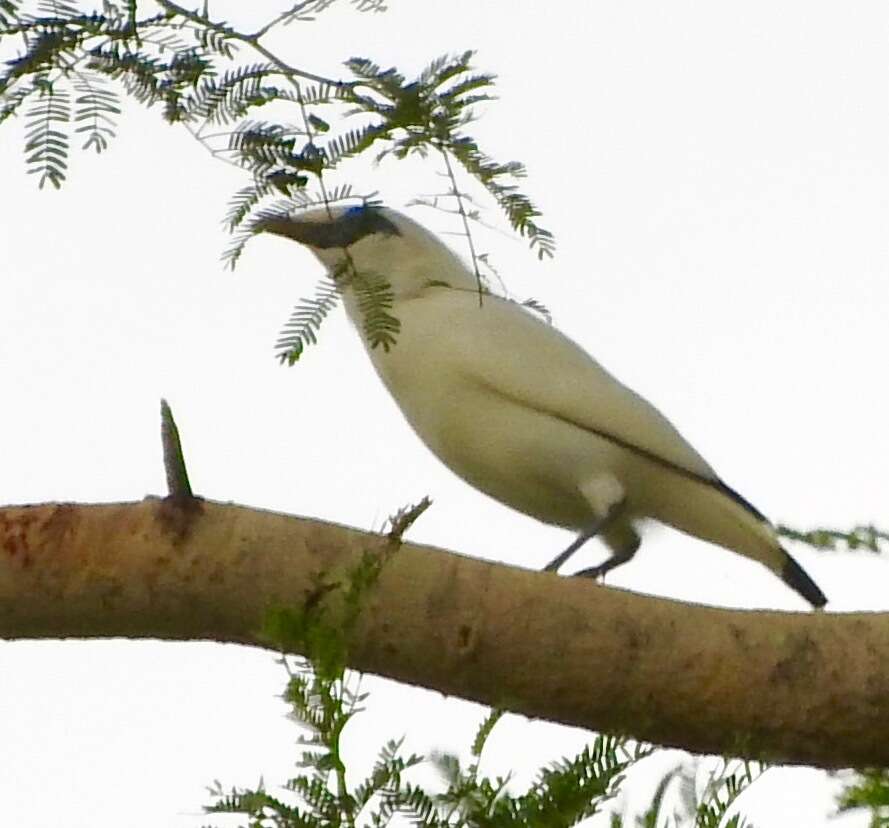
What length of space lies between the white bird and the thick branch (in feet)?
5.71

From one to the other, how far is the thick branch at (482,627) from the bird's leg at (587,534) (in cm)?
182

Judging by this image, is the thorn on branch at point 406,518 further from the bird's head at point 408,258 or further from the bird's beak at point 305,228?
the bird's head at point 408,258

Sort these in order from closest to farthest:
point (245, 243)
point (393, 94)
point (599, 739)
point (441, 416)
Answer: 1. point (599, 739)
2. point (393, 94)
3. point (245, 243)
4. point (441, 416)

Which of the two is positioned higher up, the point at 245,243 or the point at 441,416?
the point at 441,416

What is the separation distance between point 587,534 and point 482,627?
1.96 m

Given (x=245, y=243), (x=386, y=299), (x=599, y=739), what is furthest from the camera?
(x=386, y=299)

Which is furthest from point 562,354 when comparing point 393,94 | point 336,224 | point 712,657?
point 393,94

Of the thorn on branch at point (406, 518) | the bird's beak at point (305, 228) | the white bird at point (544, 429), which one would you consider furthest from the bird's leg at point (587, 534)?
the thorn on branch at point (406, 518)

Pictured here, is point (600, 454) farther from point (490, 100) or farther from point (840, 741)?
point (490, 100)

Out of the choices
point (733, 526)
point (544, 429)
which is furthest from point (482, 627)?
point (733, 526)

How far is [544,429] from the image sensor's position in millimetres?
5129

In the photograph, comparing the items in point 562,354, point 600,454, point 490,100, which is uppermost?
point 562,354

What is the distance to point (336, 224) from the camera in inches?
114

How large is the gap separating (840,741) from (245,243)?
59.0 inches
